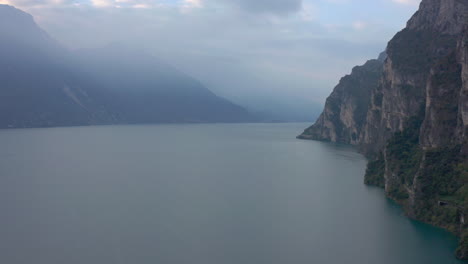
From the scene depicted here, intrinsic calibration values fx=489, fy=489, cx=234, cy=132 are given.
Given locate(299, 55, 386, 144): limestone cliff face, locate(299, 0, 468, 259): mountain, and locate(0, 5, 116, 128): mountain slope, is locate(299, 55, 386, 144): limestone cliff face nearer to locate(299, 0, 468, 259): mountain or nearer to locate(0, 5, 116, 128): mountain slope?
locate(299, 0, 468, 259): mountain

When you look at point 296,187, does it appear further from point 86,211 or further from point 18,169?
point 18,169

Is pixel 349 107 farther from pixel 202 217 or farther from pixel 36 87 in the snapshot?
pixel 36 87

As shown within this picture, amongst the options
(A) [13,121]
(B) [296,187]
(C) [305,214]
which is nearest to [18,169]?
(B) [296,187]

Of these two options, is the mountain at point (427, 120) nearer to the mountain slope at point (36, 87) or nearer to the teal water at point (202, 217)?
the teal water at point (202, 217)

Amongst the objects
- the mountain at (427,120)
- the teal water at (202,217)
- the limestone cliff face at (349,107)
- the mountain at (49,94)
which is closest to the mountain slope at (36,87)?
the mountain at (49,94)

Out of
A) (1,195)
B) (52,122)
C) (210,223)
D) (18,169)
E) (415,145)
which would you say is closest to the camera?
(210,223)

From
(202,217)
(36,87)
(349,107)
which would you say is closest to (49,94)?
(36,87)
